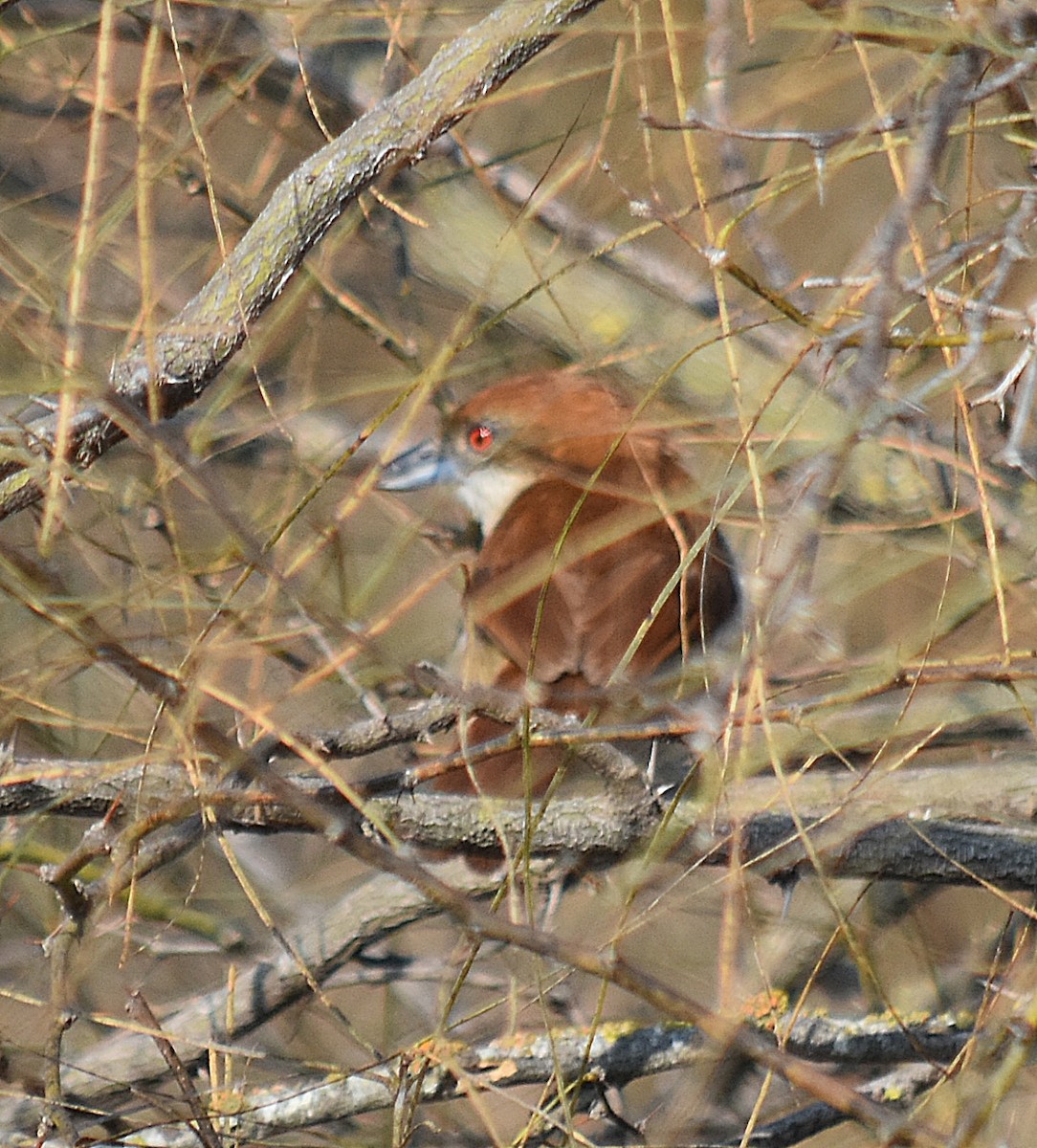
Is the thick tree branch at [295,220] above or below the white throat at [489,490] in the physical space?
above

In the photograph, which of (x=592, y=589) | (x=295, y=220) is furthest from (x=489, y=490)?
(x=295, y=220)

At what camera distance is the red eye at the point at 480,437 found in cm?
439

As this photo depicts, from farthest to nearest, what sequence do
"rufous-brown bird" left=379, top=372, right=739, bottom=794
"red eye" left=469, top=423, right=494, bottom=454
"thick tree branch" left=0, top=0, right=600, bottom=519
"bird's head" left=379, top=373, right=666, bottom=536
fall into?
"red eye" left=469, top=423, right=494, bottom=454
"bird's head" left=379, top=373, right=666, bottom=536
"rufous-brown bird" left=379, top=372, right=739, bottom=794
"thick tree branch" left=0, top=0, right=600, bottom=519

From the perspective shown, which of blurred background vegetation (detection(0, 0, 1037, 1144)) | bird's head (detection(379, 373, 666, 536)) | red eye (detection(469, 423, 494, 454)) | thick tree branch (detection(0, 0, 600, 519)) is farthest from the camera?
red eye (detection(469, 423, 494, 454))


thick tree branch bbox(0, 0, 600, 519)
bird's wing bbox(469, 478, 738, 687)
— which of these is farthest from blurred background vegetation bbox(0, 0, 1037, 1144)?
bird's wing bbox(469, 478, 738, 687)

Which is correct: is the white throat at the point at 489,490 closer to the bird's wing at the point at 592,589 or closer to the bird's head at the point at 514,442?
the bird's head at the point at 514,442

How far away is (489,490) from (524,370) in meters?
0.53

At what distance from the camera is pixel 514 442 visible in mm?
4352

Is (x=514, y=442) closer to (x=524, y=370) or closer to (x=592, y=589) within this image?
(x=524, y=370)

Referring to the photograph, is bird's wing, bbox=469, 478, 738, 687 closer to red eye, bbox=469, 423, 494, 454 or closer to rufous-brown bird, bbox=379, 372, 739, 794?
rufous-brown bird, bbox=379, 372, 739, 794

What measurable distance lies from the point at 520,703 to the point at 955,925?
318 cm

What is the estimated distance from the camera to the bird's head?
162 inches

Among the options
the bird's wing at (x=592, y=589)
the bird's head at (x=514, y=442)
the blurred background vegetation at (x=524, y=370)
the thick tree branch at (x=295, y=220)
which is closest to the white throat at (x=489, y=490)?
the bird's head at (x=514, y=442)

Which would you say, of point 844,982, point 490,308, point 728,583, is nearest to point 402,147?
point 728,583
